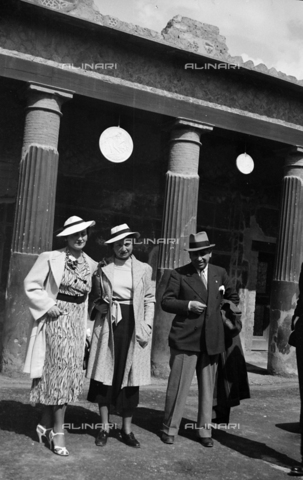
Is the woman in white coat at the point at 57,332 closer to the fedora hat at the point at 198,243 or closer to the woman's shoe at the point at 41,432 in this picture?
the woman's shoe at the point at 41,432

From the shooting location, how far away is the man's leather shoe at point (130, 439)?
4.43 meters

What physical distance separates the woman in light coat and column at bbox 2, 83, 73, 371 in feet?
8.21

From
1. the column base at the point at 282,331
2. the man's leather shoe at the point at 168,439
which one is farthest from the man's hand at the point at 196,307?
the column base at the point at 282,331

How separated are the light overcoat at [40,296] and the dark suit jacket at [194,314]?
3.25 ft

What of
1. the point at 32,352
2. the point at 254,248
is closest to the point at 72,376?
the point at 32,352

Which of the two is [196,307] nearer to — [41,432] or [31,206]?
[41,432]

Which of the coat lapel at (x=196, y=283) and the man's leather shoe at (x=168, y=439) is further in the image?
the coat lapel at (x=196, y=283)

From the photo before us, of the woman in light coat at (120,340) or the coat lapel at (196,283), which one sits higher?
the coat lapel at (196,283)

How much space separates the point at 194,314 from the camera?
4.75 metres

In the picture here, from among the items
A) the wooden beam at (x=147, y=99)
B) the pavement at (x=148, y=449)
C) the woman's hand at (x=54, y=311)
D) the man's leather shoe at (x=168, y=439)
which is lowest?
the pavement at (x=148, y=449)

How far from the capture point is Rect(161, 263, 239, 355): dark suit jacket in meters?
4.70

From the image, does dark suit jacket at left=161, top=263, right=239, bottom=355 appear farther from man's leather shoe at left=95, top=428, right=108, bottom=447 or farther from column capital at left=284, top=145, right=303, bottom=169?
column capital at left=284, top=145, right=303, bottom=169

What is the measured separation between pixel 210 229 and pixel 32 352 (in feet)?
21.7

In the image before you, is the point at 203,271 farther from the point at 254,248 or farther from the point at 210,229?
the point at 254,248
